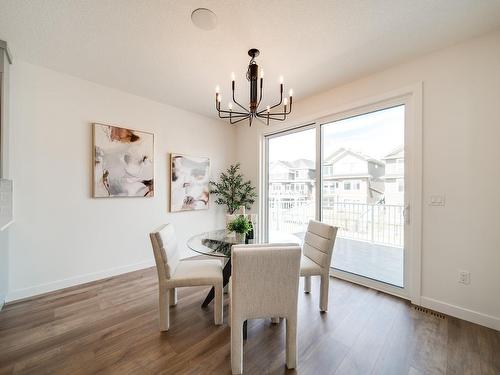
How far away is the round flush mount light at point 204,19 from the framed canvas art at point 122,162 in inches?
74.8

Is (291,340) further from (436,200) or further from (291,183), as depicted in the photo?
(291,183)

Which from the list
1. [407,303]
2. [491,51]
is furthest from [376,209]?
[491,51]

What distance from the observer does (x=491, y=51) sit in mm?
1899

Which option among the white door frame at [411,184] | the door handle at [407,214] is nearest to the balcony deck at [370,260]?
the white door frame at [411,184]

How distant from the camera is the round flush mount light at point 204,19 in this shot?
168cm

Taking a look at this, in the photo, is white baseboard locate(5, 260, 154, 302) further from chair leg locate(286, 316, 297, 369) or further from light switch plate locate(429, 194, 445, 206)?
light switch plate locate(429, 194, 445, 206)

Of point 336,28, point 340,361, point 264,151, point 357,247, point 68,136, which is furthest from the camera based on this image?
point 264,151

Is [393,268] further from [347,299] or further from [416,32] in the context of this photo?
[416,32]

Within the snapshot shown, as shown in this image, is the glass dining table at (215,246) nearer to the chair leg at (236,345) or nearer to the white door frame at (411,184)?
the chair leg at (236,345)

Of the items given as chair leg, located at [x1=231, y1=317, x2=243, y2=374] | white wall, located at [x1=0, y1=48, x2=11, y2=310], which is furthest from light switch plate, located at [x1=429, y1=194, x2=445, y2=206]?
white wall, located at [x1=0, y1=48, x2=11, y2=310]

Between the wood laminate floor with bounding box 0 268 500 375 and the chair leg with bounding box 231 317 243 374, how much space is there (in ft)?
0.36

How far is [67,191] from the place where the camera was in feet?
8.60

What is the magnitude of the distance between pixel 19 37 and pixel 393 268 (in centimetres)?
467

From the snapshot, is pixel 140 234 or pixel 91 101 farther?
pixel 140 234
